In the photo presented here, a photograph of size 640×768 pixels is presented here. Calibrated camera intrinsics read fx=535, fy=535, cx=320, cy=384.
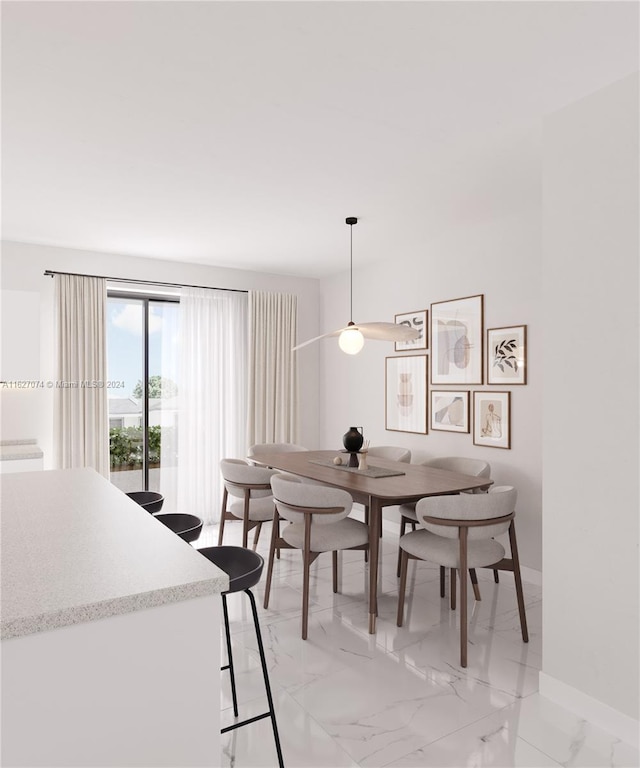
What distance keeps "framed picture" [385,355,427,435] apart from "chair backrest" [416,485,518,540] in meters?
1.86

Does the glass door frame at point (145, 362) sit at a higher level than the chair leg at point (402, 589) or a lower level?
higher

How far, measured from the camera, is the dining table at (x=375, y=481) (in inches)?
120

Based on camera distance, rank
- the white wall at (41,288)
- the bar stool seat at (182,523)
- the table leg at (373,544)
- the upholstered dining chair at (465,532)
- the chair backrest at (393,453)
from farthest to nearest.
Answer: the chair backrest at (393,453) → the white wall at (41,288) → the table leg at (373,544) → the upholstered dining chair at (465,532) → the bar stool seat at (182,523)

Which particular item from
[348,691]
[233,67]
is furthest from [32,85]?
[348,691]

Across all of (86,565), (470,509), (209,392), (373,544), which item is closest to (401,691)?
(373,544)

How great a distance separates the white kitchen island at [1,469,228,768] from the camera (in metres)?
1.22

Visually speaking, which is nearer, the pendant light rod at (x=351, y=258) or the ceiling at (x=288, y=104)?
the ceiling at (x=288, y=104)

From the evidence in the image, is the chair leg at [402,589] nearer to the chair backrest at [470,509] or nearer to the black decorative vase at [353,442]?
the chair backrest at [470,509]

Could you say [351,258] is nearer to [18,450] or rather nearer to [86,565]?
[18,450]

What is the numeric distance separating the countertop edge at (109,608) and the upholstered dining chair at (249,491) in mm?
2464

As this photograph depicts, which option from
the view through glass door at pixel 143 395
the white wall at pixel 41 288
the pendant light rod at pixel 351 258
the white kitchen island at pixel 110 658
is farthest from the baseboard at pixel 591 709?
the white wall at pixel 41 288

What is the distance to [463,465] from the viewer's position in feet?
13.0

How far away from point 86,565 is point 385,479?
2328 mm

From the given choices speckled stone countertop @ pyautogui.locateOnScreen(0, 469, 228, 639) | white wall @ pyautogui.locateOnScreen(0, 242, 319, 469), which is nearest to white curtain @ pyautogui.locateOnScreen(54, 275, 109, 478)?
white wall @ pyautogui.locateOnScreen(0, 242, 319, 469)
